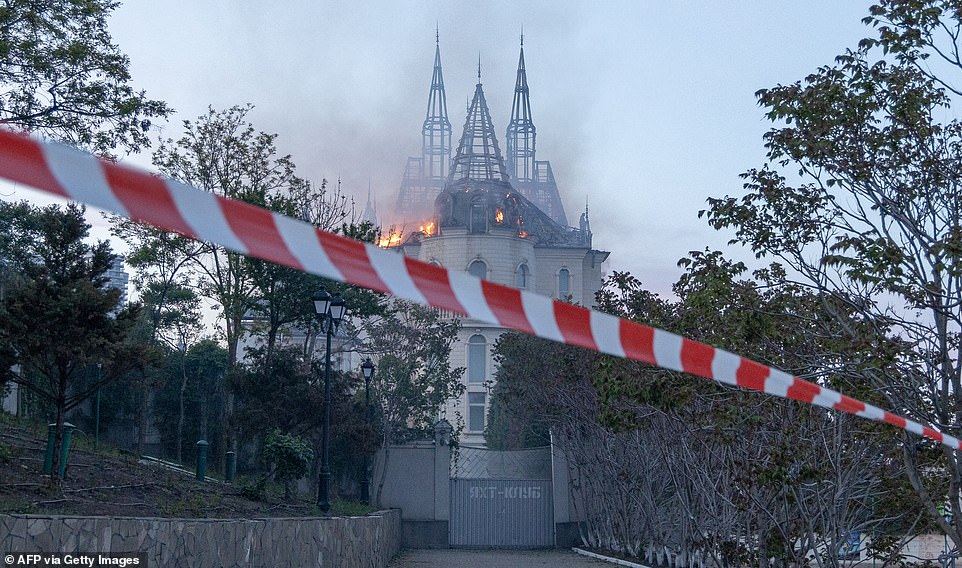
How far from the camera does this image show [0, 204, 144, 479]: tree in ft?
38.7

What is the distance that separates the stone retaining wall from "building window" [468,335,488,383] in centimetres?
4846

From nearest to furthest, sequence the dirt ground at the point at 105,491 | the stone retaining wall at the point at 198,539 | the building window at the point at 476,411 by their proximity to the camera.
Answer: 1. the stone retaining wall at the point at 198,539
2. the dirt ground at the point at 105,491
3. the building window at the point at 476,411

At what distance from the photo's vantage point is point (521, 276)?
64.2m

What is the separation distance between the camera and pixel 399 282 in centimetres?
340

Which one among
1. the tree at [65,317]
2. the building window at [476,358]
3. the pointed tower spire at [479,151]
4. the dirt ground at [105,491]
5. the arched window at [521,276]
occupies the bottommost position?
the dirt ground at [105,491]

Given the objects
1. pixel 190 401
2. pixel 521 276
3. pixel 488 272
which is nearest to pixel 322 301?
pixel 190 401

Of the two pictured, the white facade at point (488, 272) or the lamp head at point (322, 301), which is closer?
the lamp head at point (322, 301)

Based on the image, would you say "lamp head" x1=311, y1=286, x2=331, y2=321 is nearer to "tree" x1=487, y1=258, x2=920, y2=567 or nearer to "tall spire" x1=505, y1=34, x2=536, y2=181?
"tree" x1=487, y1=258, x2=920, y2=567

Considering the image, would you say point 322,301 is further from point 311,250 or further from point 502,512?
point 502,512

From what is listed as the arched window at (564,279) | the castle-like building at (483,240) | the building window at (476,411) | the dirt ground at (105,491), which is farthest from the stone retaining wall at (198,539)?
the arched window at (564,279)

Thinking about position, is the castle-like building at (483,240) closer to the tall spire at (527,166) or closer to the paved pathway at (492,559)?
the tall spire at (527,166)

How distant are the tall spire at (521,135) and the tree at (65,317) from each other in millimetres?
66515

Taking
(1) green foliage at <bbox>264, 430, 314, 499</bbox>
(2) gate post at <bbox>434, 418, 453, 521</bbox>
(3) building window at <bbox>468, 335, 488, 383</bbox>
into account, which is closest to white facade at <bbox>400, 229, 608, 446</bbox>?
(3) building window at <bbox>468, 335, 488, 383</bbox>

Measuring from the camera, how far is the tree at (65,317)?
38.7ft
